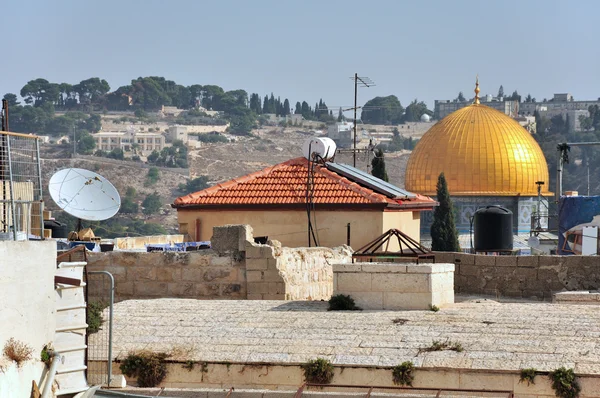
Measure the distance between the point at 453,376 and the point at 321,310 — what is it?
8.57ft

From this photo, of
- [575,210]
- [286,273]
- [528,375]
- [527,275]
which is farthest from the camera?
[575,210]

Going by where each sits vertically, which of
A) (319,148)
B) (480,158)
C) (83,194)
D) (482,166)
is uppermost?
(480,158)

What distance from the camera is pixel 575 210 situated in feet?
133

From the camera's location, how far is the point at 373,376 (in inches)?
411

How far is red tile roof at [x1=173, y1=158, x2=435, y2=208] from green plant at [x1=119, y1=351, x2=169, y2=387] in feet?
33.5

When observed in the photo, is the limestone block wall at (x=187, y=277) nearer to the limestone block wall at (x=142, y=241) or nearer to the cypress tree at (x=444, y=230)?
the limestone block wall at (x=142, y=241)

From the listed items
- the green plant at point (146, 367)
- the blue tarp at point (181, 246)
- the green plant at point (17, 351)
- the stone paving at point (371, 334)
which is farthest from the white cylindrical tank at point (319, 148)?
the green plant at point (17, 351)

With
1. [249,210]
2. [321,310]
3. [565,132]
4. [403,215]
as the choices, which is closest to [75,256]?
[321,310]

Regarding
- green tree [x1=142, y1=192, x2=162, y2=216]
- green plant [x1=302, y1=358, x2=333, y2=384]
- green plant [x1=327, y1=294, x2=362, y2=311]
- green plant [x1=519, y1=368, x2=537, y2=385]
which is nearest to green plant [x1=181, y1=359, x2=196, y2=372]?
green plant [x1=302, y1=358, x2=333, y2=384]

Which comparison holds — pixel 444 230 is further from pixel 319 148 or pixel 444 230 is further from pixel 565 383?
pixel 565 383

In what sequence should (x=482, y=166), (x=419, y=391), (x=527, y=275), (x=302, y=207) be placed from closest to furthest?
(x=419, y=391) → (x=527, y=275) → (x=302, y=207) → (x=482, y=166)

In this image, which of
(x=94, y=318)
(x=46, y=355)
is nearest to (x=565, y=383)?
(x=46, y=355)

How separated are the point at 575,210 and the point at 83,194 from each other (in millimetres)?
22150

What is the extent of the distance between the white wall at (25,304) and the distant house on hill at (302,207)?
1152cm
